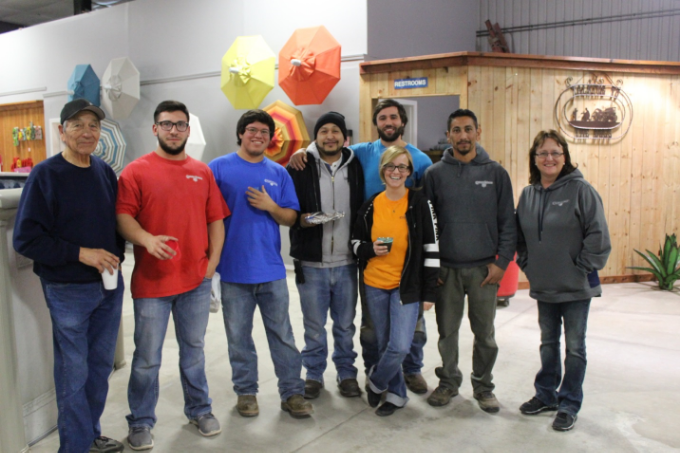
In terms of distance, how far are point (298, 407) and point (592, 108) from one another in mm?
5394

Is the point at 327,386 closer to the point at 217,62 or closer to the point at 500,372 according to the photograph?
the point at 500,372

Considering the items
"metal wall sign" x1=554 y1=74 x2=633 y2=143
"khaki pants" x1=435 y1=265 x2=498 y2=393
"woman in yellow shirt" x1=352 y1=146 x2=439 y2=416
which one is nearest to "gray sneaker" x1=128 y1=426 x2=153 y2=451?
"woman in yellow shirt" x1=352 y1=146 x2=439 y2=416

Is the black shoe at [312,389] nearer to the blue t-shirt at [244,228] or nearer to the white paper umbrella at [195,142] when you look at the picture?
the blue t-shirt at [244,228]

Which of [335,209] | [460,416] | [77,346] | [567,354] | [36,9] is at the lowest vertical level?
[460,416]

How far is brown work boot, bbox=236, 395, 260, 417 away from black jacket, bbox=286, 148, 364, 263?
3.03 feet

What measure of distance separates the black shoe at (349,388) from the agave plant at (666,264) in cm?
491

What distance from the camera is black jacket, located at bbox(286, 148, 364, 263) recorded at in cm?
354

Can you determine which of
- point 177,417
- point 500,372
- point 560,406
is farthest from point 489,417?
point 177,417

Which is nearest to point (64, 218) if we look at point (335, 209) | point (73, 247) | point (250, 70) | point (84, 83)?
point (73, 247)

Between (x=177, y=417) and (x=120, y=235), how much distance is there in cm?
126

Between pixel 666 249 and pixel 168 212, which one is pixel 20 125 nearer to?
pixel 168 212

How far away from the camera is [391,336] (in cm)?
332

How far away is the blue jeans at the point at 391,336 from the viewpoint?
3.30 metres

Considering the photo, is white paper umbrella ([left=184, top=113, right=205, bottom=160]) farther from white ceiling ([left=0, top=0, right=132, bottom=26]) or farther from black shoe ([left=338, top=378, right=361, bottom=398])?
white ceiling ([left=0, top=0, right=132, bottom=26])
